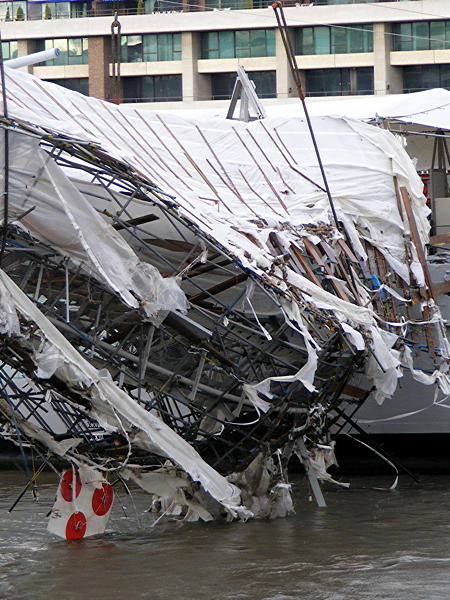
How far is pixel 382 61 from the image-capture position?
6475cm

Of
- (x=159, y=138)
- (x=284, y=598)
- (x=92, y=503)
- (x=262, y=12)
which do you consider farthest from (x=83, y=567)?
(x=262, y=12)

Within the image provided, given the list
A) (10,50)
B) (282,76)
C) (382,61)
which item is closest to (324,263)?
(382,61)

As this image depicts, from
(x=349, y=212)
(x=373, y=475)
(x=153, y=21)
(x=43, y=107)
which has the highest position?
(x=153, y=21)

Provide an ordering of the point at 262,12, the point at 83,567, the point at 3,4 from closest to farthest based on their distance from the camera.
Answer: the point at 83,567 → the point at 262,12 → the point at 3,4

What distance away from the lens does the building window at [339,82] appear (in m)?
66.2

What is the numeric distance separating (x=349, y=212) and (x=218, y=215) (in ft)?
8.88

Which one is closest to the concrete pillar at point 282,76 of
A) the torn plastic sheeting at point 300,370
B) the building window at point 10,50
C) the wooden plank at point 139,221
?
the building window at point 10,50

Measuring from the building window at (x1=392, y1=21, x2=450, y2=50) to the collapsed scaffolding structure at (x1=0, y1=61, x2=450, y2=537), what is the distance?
156 ft

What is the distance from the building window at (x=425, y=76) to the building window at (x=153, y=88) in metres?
11.6

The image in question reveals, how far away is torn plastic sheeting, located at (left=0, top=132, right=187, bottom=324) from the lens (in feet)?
44.0

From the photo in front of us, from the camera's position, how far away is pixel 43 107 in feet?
49.6

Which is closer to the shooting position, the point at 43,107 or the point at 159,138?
the point at 43,107

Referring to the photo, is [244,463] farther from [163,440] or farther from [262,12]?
[262,12]

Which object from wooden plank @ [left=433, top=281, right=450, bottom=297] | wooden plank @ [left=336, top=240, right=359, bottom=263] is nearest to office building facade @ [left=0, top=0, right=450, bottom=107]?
wooden plank @ [left=433, top=281, right=450, bottom=297]
